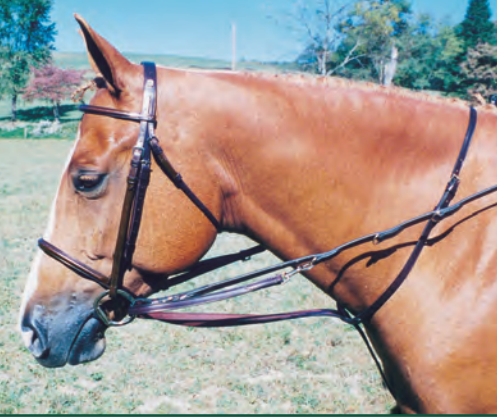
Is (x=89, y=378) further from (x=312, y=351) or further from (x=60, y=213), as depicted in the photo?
(x=60, y=213)

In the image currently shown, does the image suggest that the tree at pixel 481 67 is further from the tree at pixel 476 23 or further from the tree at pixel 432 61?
the tree at pixel 476 23

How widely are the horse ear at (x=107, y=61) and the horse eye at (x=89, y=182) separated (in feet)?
1.19

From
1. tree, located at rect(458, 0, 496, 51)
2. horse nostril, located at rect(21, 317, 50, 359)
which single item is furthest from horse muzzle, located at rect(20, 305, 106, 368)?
tree, located at rect(458, 0, 496, 51)

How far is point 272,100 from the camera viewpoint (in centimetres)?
186

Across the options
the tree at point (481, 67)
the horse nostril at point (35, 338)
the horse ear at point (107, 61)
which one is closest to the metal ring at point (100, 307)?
the horse nostril at point (35, 338)

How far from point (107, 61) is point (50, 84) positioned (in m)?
44.0

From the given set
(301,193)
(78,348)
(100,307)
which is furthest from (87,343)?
(301,193)

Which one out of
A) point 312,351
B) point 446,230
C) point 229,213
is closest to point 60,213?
point 229,213

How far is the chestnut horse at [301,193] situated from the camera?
173 centimetres

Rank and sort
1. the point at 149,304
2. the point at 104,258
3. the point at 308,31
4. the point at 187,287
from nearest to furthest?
1. the point at 104,258
2. the point at 149,304
3. the point at 187,287
4. the point at 308,31

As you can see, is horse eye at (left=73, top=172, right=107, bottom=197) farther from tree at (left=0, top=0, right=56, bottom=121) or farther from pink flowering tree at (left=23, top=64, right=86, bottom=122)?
tree at (left=0, top=0, right=56, bottom=121)

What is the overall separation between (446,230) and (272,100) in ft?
3.04

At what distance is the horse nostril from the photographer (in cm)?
195

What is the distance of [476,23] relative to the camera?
164ft
